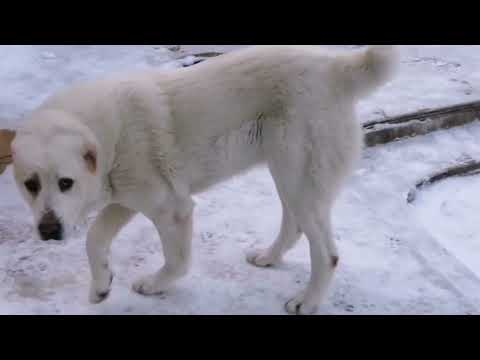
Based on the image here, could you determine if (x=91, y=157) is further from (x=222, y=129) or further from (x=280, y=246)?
(x=280, y=246)

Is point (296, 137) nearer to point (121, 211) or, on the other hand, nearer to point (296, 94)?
point (296, 94)

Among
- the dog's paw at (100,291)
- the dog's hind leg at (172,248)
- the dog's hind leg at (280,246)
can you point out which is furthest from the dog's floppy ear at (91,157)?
the dog's hind leg at (280,246)

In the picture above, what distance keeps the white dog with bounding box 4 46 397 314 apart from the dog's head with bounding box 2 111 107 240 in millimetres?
66

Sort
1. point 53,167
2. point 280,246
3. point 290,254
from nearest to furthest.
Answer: point 53,167 < point 280,246 < point 290,254

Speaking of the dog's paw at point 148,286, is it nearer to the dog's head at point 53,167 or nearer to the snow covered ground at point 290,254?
the snow covered ground at point 290,254

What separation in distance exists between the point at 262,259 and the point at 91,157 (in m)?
1.35

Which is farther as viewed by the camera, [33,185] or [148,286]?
[148,286]

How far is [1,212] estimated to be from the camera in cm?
386

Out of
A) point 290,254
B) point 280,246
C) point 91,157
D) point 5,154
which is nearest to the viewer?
point 91,157

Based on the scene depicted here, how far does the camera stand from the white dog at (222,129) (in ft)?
9.10

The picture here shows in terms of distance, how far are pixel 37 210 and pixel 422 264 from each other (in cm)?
229

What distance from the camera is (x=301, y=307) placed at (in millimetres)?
3125

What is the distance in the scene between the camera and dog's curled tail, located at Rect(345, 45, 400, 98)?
107 inches

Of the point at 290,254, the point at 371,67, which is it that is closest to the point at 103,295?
the point at 290,254
